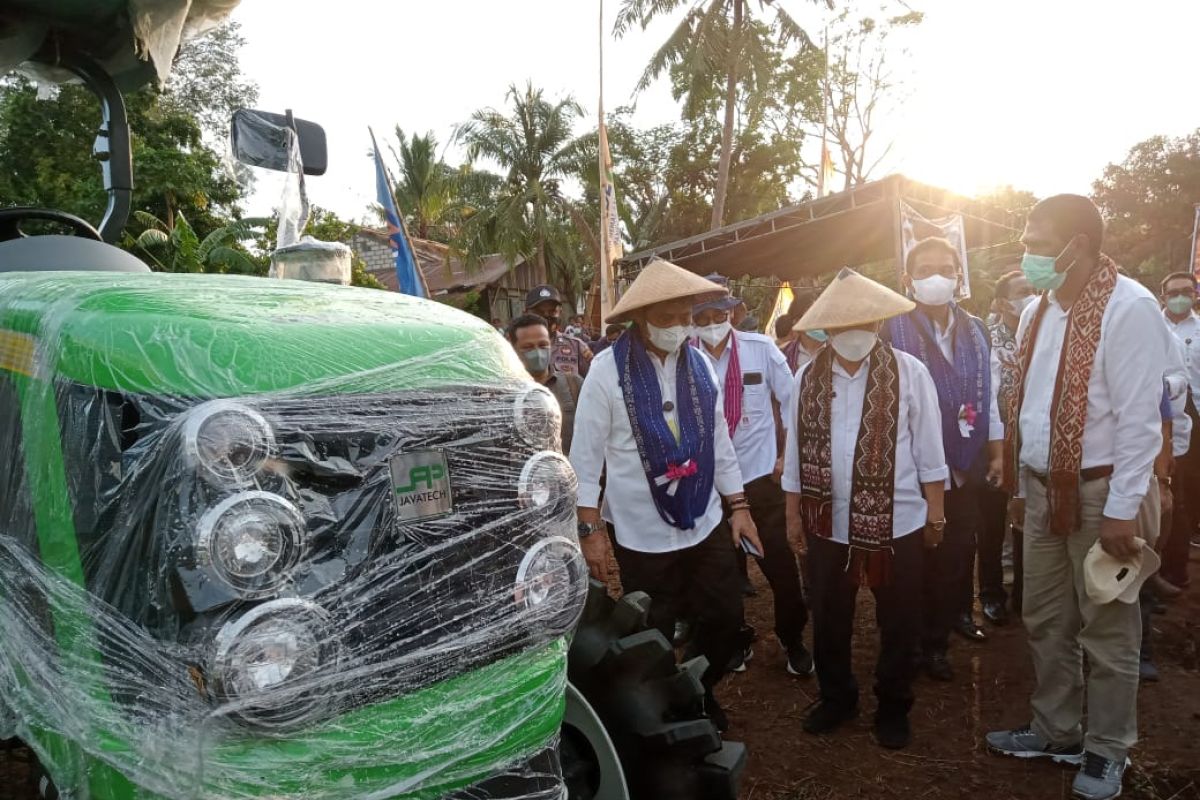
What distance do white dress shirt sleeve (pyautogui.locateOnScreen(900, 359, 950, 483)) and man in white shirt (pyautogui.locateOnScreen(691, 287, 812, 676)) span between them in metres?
0.98

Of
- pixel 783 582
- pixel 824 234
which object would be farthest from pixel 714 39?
pixel 783 582

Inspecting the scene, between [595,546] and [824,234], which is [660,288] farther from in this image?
[824,234]

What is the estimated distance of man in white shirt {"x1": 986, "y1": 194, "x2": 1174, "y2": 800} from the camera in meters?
2.79

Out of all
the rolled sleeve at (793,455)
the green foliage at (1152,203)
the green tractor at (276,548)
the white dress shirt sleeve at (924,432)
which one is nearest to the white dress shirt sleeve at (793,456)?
the rolled sleeve at (793,455)

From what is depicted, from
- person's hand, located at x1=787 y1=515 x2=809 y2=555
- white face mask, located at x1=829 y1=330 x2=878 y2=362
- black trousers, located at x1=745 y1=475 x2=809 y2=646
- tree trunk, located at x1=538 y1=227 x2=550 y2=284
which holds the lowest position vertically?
black trousers, located at x1=745 y1=475 x2=809 y2=646

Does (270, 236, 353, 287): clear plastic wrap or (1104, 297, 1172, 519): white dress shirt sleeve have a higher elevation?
(270, 236, 353, 287): clear plastic wrap

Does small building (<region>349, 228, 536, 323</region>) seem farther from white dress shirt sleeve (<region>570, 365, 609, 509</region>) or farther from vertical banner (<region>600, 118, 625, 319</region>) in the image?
white dress shirt sleeve (<region>570, 365, 609, 509</region>)

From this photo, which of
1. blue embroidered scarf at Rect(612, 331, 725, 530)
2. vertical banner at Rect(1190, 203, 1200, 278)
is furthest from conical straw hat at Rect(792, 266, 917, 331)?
vertical banner at Rect(1190, 203, 1200, 278)

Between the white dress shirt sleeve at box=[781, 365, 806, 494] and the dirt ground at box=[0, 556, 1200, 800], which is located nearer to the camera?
the dirt ground at box=[0, 556, 1200, 800]

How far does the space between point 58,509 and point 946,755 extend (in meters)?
3.29

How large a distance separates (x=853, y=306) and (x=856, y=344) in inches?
6.4

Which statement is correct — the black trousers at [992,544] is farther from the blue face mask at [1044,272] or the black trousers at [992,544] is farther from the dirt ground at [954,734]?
the blue face mask at [1044,272]

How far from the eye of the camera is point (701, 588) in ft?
11.1

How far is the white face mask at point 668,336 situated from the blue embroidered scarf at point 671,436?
0.19ft
